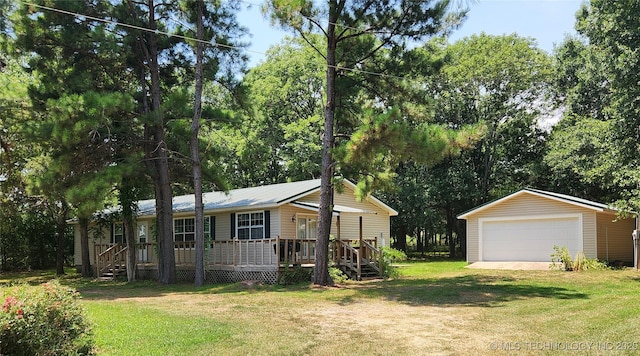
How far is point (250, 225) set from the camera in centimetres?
2019

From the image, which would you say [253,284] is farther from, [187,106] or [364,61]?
[364,61]

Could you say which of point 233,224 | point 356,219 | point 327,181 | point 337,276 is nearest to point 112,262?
point 233,224

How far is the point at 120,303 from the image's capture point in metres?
12.5

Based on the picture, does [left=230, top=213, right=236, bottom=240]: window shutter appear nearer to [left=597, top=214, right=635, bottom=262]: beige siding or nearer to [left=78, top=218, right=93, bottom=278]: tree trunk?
[left=78, top=218, right=93, bottom=278]: tree trunk

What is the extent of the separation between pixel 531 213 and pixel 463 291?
10.5 meters

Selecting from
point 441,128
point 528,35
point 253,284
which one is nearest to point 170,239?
point 253,284

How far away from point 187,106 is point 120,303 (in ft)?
25.0

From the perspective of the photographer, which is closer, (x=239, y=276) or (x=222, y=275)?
(x=239, y=276)

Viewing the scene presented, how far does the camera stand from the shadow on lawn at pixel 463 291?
11672 millimetres

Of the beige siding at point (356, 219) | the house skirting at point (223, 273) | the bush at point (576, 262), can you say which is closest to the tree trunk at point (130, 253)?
Answer: the house skirting at point (223, 273)

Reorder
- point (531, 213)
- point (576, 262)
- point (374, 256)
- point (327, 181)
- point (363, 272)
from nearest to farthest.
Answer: point (327, 181), point (363, 272), point (374, 256), point (576, 262), point (531, 213)

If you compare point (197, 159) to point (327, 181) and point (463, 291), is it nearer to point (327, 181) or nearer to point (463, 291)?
point (327, 181)

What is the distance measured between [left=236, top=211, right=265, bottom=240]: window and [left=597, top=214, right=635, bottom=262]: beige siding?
42.0 ft

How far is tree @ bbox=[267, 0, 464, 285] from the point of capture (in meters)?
15.1
